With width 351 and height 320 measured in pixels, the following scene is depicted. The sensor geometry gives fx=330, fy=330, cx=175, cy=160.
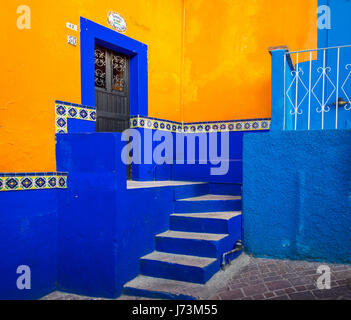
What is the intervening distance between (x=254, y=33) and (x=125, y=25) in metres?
2.53

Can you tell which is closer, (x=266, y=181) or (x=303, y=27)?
(x=266, y=181)

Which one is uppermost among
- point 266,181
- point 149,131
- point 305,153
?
point 149,131

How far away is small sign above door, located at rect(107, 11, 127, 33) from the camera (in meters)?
5.53

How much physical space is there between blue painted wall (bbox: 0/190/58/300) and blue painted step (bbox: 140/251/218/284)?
4.03ft

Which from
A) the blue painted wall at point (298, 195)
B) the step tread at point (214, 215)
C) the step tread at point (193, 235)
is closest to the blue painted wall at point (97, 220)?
the step tread at point (193, 235)

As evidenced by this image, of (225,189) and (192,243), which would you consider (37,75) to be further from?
(225,189)

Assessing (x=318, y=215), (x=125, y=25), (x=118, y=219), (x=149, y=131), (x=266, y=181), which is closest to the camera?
(x=118, y=219)

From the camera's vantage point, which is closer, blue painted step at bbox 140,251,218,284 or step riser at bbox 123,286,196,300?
step riser at bbox 123,286,196,300

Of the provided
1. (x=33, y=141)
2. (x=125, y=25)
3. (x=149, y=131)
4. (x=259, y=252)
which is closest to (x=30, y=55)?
(x=33, y=141)

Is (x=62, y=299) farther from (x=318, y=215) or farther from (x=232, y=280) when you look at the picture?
(x=318, y=215)

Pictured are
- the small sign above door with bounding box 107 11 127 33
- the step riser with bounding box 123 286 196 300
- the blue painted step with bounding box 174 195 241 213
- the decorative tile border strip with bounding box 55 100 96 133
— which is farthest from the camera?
the small sign above door with bounding box 107 11 127 33

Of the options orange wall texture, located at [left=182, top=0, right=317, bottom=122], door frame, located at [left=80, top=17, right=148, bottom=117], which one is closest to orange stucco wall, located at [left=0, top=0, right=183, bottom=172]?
door frame, located at [left=80, top=17, right=148, bottom=117]

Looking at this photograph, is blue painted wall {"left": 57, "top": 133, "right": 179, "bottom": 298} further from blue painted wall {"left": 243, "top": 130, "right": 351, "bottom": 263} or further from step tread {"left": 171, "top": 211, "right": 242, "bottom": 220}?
blue painted wall {"left": 243, "top": 130, "right": 351, "bottom": 263}

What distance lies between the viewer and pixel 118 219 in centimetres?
402
